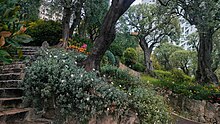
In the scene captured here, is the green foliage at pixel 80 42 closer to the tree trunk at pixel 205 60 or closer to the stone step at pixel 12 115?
the stone step at pixel 12 115

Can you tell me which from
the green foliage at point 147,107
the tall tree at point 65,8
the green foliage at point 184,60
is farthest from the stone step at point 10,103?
the green foliage at point 184,60

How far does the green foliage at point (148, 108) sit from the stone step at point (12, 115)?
1864 millimetres

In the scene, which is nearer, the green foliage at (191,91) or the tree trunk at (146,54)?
the green foliage at (191,91)

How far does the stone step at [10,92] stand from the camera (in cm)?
338

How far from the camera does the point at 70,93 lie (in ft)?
10.5

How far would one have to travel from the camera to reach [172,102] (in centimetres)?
726

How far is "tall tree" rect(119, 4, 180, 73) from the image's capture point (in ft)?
51.1

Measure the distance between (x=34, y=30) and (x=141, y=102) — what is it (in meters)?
6.70

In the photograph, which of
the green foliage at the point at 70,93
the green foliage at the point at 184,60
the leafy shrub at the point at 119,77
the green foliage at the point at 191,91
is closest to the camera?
the green foliage at the point at 70,93

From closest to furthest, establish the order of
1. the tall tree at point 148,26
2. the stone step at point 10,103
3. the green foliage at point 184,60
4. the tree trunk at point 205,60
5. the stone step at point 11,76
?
the stone step at point 10,103 < the stone step at point 11,76 < the tree trunk at point 205,60 < the tall tree at point 148,26 < the green foliage at point 184,60

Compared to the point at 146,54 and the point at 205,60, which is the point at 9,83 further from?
the point at 146,54

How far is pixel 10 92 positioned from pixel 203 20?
26.1 feet

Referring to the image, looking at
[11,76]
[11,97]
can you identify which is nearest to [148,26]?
[11,76]

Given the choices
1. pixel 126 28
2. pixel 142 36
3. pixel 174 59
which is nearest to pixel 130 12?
pixel 126 28
